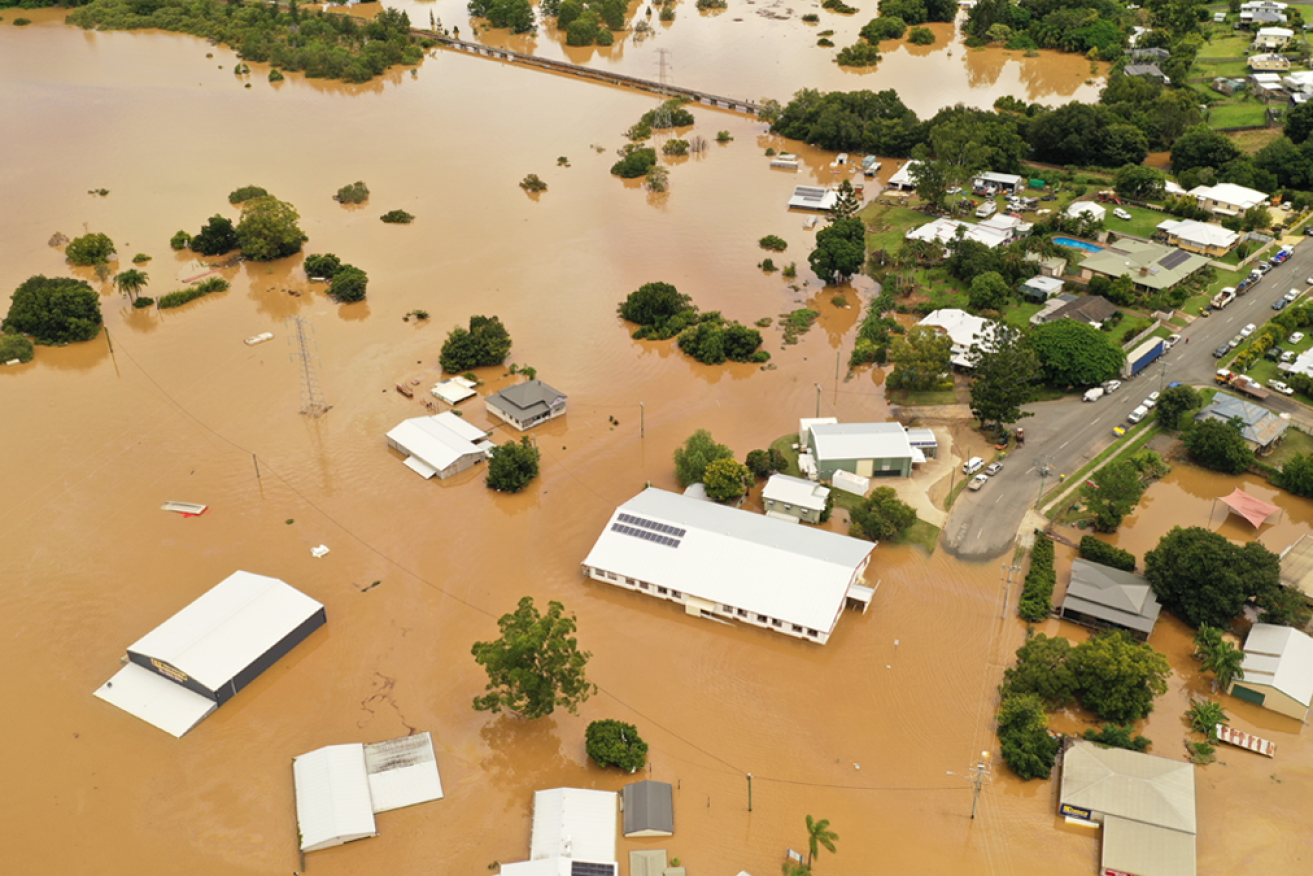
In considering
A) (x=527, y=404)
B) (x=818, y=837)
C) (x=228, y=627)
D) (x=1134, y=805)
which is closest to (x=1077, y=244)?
(x=527, y=404)

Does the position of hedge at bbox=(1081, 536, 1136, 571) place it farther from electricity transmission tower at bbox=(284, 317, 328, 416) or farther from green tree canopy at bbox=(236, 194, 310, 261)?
green tree canopy at bbox=(236, 194, 310, 261)

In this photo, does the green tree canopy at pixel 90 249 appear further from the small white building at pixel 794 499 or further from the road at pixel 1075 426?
the road at pixel 1075 426

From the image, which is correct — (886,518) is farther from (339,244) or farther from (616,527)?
(339,244)

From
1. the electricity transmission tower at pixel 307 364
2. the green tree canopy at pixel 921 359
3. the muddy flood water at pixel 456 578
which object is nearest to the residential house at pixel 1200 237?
the muddy flood water at pixel 456 578

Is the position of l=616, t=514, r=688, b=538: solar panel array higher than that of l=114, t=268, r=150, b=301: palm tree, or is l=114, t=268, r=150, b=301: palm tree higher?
l=114, t=268, r=150, b=301: palm tree

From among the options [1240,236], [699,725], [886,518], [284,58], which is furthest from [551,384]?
[284,58]

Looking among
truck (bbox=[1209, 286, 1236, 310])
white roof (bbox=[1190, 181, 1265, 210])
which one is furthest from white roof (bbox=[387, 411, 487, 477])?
white roof (bbox=[1190, 181, 1265, 210])
